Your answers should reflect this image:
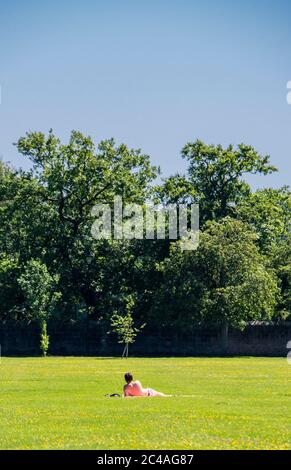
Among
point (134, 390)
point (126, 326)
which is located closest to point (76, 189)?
point (126, 326)

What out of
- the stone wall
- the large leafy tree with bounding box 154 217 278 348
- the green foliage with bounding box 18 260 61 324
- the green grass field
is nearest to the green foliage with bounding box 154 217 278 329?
the large leafy tree with bounding box 154 217 278 348

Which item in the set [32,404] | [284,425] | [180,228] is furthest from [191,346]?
[284,425]

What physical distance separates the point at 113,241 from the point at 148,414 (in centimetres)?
4914

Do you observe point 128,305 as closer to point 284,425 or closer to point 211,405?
point 211,405

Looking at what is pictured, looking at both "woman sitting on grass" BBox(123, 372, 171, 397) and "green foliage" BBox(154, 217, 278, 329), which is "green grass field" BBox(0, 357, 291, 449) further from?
"green foliage" BBox(154, 217, 278, 329)

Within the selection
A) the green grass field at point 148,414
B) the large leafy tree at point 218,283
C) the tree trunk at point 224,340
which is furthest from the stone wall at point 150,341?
the green grass field at point 148,414

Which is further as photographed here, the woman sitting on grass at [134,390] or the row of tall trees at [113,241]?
the row of tall trees at [113,241]

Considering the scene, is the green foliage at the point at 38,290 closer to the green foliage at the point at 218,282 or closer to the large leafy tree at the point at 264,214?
the green foliage at the point at 218,282

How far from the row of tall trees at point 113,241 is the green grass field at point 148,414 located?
3062 cm

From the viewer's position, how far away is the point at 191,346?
6719 cm

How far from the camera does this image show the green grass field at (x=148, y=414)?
1702cm

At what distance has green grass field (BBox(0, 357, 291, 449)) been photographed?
1702cm

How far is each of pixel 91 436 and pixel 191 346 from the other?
1963 inches

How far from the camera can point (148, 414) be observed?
21.5 meters
